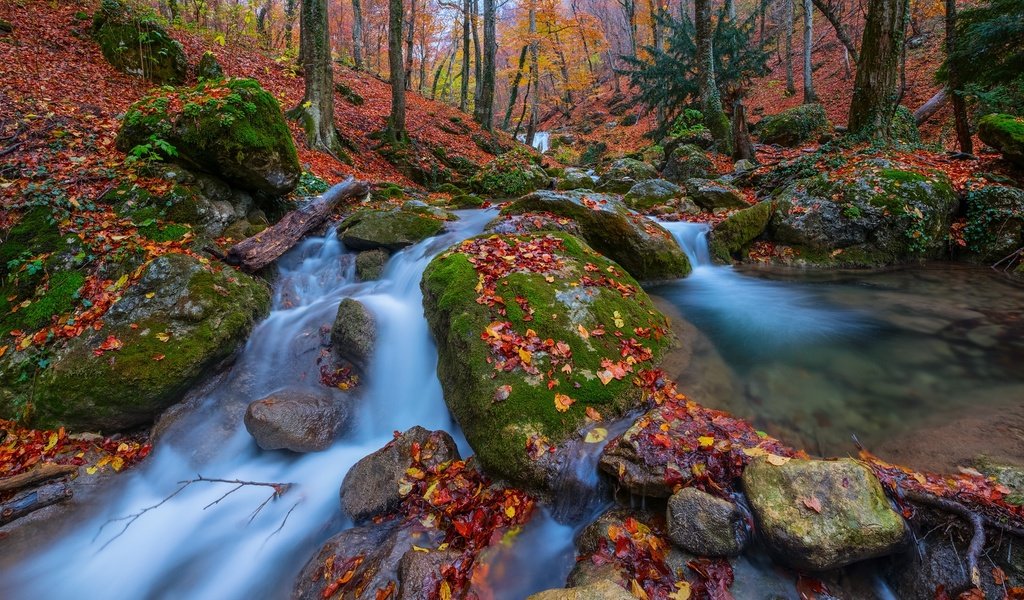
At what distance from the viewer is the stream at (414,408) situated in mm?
3240

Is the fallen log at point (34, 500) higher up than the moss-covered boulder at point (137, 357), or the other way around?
the moss-covered boulder at point (137, 357)

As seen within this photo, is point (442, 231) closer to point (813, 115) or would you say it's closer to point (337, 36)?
point (813, 115)

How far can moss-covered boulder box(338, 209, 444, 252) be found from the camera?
717cm

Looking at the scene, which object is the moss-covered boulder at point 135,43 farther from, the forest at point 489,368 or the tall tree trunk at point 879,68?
the tall tree trunk at point 879,68

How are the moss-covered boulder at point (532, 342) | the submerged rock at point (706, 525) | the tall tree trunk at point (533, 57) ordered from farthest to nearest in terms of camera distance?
the tall tree trunk at point (533, 57)
the moss-covered boulder at point (532, 342)
the submerged rock at point (706, 525)

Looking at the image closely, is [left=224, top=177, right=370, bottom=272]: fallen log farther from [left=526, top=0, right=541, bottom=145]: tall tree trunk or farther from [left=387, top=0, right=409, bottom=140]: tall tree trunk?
[left=526, top=0, right=541, bottom=145]: tall tree trunk

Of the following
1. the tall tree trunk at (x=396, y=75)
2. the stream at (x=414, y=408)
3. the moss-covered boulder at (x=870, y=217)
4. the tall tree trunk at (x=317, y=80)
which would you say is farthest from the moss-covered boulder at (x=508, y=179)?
the moss-covered boulder at (x=870, y=217)

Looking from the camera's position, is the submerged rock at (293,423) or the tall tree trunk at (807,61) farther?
the tall tree trunk at (807,61)

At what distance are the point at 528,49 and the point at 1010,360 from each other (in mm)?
24758

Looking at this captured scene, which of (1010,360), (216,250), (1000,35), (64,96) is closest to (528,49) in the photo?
Answer: (1000,35)

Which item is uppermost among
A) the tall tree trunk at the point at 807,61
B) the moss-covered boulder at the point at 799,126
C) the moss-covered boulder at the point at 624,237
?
the tall tree trunk at the point at 807,61

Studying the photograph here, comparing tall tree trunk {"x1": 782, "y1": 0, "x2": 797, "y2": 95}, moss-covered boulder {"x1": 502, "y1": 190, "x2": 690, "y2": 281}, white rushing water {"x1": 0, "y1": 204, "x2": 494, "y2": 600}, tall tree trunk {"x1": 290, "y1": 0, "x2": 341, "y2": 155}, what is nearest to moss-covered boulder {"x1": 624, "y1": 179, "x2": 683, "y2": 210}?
moss-covered boulder {"x1": 502, "y1": 190, "x2": 690, "y2": 281}

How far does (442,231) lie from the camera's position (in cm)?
780

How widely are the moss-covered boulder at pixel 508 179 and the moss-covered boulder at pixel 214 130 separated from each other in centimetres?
644
